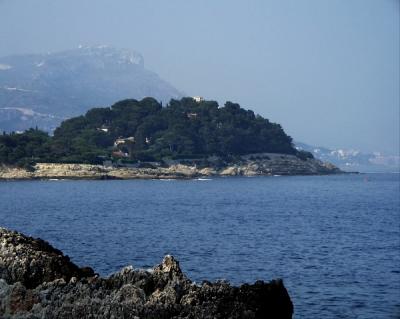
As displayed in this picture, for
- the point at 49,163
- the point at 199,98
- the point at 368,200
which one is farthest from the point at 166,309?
the point at 199,98

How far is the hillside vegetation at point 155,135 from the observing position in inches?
5320

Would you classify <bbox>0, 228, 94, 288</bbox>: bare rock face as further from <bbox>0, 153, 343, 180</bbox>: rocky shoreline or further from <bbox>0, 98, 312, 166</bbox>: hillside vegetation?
<bbox>0, 98, 312, 166</bbox>: hillside vegetation

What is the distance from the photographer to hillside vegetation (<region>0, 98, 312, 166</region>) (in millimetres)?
135125

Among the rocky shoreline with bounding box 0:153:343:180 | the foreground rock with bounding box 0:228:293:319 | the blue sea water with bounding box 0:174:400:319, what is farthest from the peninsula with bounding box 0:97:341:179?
the foreground rock with bounding box 0:228:293:319

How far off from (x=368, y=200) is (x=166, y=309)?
246ft

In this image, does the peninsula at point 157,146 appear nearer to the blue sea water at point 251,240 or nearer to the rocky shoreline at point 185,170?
the rocky shoreline at point 185,170

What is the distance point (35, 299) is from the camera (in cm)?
1334

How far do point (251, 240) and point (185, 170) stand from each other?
106273mm

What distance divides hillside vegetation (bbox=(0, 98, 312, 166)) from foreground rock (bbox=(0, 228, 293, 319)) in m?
115

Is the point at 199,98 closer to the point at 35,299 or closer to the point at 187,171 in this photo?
the point at 187,171

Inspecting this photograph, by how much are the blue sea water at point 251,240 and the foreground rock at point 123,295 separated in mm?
6775

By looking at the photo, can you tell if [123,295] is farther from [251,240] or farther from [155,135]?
[155,135]

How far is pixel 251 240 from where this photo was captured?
4050 centimetres

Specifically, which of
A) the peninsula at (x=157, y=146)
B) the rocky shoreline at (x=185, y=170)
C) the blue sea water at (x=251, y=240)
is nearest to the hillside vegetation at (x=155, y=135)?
the peninsula at (x=157, y=146)
